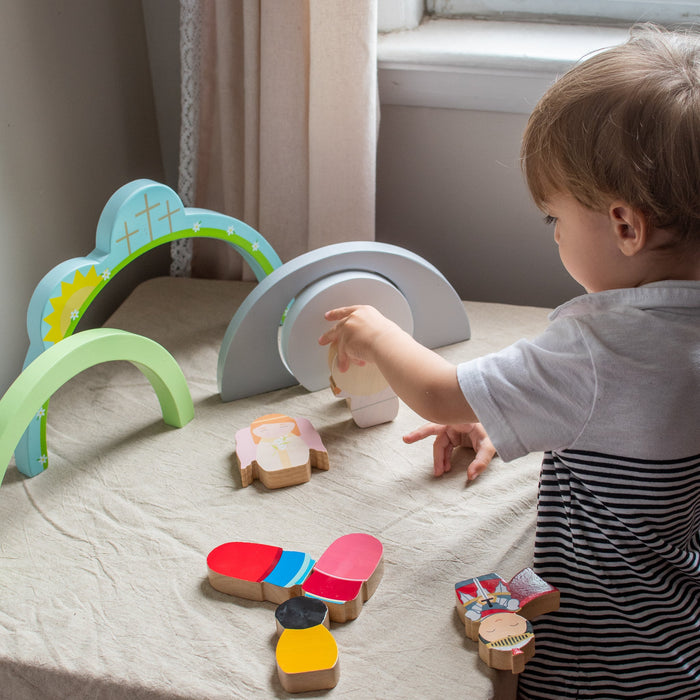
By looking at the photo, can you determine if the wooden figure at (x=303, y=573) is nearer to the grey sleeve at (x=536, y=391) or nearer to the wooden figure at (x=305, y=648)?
the wooden figure at (x=305, y=648)

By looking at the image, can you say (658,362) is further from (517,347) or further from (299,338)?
(299,338)

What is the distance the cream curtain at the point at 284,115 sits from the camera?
3.53 feet

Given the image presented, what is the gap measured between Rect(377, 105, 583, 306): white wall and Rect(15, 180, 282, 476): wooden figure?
1.40 ft

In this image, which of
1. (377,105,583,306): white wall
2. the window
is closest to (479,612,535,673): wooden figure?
(377,105,583,306): white wall

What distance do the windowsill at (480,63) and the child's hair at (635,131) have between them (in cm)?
48

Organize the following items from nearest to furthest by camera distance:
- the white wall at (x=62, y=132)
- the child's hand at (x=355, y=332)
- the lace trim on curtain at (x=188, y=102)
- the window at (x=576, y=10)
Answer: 1. the child's hand at (x=355, y=332)
2. the white wall at (x=62, y=132)
3. the lace trim on curtain at (x=188, y=102)
4. the window at (x=576, y=10)

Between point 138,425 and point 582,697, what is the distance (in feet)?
1.84

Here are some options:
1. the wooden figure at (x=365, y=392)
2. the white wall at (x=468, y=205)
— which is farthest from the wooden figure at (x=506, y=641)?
the white wall at (x=468, y=205)

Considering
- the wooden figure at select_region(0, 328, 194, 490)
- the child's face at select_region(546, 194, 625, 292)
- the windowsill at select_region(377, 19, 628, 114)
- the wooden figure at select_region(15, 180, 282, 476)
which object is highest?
the windowsill at select_region(377, 19, 628, 114)

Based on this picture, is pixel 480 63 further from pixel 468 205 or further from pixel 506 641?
pixel 506 641

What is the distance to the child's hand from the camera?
34.0 inches

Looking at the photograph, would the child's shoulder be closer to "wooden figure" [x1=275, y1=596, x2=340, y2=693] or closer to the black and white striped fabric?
the black and white striped fabric

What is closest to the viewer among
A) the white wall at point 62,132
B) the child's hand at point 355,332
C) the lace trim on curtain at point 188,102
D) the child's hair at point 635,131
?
the child's hair at point 635,131

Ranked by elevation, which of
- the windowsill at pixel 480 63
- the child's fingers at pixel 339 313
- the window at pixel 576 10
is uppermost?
the window at pixel 576 10
